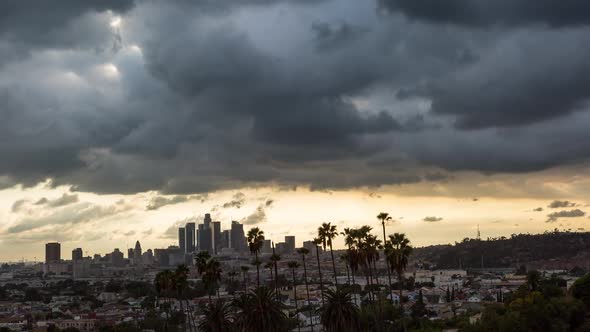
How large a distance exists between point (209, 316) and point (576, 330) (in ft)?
151

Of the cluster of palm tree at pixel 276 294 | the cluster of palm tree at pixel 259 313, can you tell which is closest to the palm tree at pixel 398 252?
the cluster of palm tree at pixel 276 294

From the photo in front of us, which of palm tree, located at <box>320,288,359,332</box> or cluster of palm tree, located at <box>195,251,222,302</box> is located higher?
→ cluster of palm tree, located at <box>195,251,222,302</box>

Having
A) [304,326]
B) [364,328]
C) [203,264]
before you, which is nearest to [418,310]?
[304,326]

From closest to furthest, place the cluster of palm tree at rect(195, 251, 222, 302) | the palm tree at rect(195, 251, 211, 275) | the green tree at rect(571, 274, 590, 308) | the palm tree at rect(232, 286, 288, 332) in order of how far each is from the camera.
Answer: the palm tree at rect(232, 286, 288, 332), the cluster of palm tree at rect(195, 251, 222, 302), the palm tree at rect(195, 251, 211, 275), the green tree at rect(571, 274, 590, 308)

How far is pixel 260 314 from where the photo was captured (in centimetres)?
7419

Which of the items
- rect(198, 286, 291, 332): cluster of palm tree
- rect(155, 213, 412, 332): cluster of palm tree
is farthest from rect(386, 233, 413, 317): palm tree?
rect(198, 286, 291, 332): cluster of palm tree

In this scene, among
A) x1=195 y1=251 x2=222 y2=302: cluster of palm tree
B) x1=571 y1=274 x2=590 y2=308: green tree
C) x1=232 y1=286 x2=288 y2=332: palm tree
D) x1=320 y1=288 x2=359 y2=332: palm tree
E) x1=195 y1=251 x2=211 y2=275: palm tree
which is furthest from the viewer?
x1=571 y1=274 x2=590 y2=308: green tree

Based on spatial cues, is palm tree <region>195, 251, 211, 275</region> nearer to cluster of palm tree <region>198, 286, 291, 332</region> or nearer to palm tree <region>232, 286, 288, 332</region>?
cluster of palm tree <region>198, 286, 291, 332</region>

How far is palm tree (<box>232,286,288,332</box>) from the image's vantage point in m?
74.1

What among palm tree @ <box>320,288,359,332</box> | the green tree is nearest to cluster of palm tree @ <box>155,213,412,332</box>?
palm tree @ <box>320,288,359,332</box>

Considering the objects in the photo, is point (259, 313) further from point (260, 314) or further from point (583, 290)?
point (583, 290)

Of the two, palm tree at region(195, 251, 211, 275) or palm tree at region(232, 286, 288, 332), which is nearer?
palm tree at region(232, 286, 288, 332)

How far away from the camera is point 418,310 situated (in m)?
161

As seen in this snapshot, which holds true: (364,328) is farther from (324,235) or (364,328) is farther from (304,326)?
(304,326)
